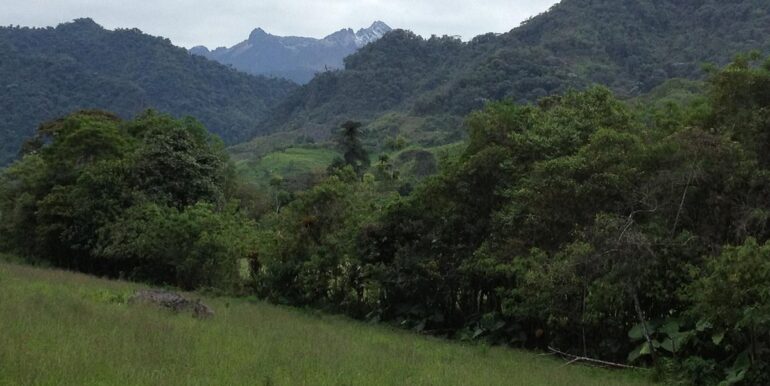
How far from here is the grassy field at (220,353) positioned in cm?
902

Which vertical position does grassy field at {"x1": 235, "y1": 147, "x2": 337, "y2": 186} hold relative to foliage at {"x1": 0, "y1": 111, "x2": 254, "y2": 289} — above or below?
below

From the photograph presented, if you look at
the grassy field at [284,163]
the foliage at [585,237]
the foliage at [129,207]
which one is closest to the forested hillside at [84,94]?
the grassy field at [284,163]

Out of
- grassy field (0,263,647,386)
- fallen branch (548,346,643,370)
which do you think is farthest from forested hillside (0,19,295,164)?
fallen branch (548,346,643,370)

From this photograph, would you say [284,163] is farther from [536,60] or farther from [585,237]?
[585,237]

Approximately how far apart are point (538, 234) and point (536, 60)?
115 metres

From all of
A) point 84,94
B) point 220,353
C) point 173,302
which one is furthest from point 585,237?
point 84,94

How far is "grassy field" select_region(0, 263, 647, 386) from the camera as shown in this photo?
902 centimetres

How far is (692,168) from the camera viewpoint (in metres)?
14.0

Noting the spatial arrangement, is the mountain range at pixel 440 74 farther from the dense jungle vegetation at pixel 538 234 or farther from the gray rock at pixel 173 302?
the gray rock at pixel 173 302

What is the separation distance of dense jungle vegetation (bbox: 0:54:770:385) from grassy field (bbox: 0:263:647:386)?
1.43 metres

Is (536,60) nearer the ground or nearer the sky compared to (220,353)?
nearer the sky

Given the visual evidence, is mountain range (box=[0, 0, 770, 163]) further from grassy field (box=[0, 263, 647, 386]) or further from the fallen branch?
grassy field (box=[0, 263, 647, 386])

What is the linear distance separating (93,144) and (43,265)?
6.14 meters

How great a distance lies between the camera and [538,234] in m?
16.7
